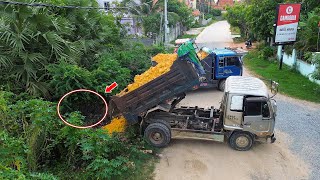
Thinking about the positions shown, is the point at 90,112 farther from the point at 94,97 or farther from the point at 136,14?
the point at 136,14

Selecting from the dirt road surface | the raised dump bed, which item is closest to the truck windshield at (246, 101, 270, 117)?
the dirt road surface

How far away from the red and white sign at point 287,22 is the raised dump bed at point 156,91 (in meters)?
11.4

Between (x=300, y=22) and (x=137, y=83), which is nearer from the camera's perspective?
(x=137, y=83)

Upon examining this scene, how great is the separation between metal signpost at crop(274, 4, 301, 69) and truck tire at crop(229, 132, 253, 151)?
10933 millimetres

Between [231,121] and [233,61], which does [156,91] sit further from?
[233,61]

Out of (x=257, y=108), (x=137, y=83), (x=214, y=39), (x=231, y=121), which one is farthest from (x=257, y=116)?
(x=214, y=39)

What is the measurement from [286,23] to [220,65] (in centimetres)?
629

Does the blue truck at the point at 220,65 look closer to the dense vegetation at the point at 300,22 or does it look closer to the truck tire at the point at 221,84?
the truck tire at the point at 221,84

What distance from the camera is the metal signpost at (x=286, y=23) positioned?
1636 cm

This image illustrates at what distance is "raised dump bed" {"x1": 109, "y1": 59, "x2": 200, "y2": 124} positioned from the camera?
24.7ft

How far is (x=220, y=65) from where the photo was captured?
527 inches

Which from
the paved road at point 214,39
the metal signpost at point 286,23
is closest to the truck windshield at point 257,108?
the metal signpost at point 286,23

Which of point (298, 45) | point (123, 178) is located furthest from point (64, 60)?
point (298, 45)

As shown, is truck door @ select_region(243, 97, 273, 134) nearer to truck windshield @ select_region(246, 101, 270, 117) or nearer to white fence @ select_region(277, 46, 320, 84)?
truck windshield @ select_region(246, 101, 270, 117)
